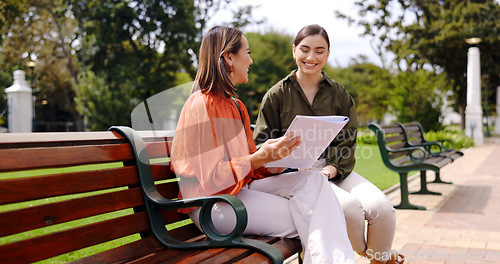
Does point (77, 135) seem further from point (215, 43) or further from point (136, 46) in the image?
point (136, 46)

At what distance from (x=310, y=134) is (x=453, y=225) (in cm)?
332

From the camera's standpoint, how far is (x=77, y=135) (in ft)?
6.98

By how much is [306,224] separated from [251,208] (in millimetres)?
294

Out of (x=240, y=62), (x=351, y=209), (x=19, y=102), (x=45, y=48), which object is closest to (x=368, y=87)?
(x=45, y=48)

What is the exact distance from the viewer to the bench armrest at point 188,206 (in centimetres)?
200

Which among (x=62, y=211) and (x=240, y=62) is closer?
(x=62, y=211)

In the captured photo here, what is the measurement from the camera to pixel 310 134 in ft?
7.07

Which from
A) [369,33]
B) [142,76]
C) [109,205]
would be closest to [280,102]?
[109,205]

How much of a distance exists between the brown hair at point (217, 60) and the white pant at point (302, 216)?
574 millimetres

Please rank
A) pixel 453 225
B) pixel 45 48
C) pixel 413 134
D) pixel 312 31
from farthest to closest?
pixel 45 48 → pixel 413 134 → pixel 453 225 → pixel 312 31

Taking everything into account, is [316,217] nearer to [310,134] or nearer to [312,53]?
[310,134]

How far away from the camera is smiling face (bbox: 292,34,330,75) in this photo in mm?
3035

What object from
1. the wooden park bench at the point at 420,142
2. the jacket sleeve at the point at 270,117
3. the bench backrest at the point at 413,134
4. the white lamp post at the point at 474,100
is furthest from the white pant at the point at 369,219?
the white lamp post at the point at 474,100

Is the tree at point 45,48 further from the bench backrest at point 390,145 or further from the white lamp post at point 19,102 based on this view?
the bench backrest at point 390,145
